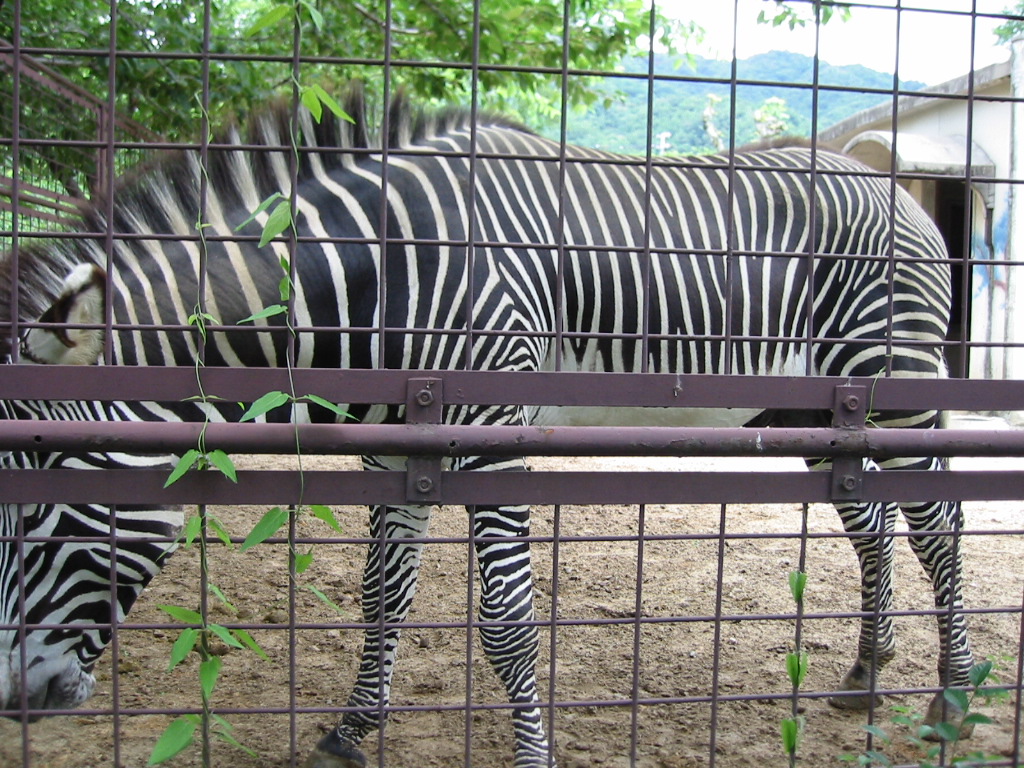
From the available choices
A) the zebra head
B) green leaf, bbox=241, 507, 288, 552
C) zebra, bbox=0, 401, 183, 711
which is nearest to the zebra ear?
the zebra head

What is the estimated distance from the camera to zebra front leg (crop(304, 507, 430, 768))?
326cm

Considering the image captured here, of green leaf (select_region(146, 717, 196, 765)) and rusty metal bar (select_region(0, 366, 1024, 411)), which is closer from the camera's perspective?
→ green leaf (select_region(146, 717, 196, 765))

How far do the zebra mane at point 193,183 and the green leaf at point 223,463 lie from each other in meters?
1.06

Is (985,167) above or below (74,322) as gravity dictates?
above

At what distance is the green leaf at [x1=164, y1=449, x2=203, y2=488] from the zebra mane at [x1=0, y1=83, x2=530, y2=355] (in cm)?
102

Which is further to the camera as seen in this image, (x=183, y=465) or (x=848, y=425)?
(x=848, y=425)

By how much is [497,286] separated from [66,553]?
5.10ft

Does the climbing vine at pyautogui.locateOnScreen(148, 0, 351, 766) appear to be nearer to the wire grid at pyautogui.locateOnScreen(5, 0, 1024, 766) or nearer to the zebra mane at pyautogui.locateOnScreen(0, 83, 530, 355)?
the wire grid at pyautogui.locateOnScreen(5, 0, 1024, 766)

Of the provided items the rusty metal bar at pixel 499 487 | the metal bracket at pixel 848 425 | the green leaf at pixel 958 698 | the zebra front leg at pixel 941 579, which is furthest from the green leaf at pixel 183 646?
the zebra front leg at pixel 941 579

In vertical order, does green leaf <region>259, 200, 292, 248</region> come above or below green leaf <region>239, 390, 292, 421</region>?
above

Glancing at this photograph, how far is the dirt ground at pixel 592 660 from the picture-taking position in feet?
10.5

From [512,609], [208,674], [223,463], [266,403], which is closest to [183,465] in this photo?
[223,463]

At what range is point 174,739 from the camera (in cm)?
183

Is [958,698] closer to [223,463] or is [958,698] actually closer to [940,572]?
[223,463]
